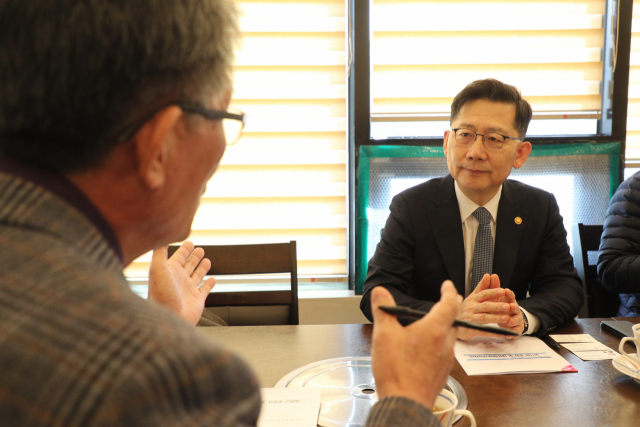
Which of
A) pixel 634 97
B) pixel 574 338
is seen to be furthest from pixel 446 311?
pixel 634 97

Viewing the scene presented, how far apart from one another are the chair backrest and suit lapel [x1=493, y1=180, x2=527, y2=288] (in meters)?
0.41

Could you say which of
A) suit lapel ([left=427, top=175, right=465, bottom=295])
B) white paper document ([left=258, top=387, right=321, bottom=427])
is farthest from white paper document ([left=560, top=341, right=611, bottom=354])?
white paper document ([left=258, top=387, right=321, bottom=427])

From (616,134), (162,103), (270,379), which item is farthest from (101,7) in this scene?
(616,134)

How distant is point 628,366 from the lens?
1044 millimetres

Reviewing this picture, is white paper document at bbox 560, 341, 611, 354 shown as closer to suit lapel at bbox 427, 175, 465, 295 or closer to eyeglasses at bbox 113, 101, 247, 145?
suit lapel at bbox 427, 175, 465, 295

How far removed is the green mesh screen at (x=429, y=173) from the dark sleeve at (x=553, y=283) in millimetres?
769

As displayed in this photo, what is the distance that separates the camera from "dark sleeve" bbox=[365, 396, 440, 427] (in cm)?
58

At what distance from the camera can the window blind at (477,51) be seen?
2555 millimetres

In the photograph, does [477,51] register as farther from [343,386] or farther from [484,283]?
[343,386]

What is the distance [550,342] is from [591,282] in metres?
1.00

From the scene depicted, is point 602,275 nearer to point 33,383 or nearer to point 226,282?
point 226,282

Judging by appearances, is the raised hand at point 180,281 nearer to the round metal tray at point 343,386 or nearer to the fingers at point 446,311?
the round metal tray at point 343,386

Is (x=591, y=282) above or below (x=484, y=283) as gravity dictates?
below

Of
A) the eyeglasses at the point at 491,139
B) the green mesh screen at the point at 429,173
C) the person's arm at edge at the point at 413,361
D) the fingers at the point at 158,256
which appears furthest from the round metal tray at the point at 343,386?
the green mesh screen at the point at 429,173
